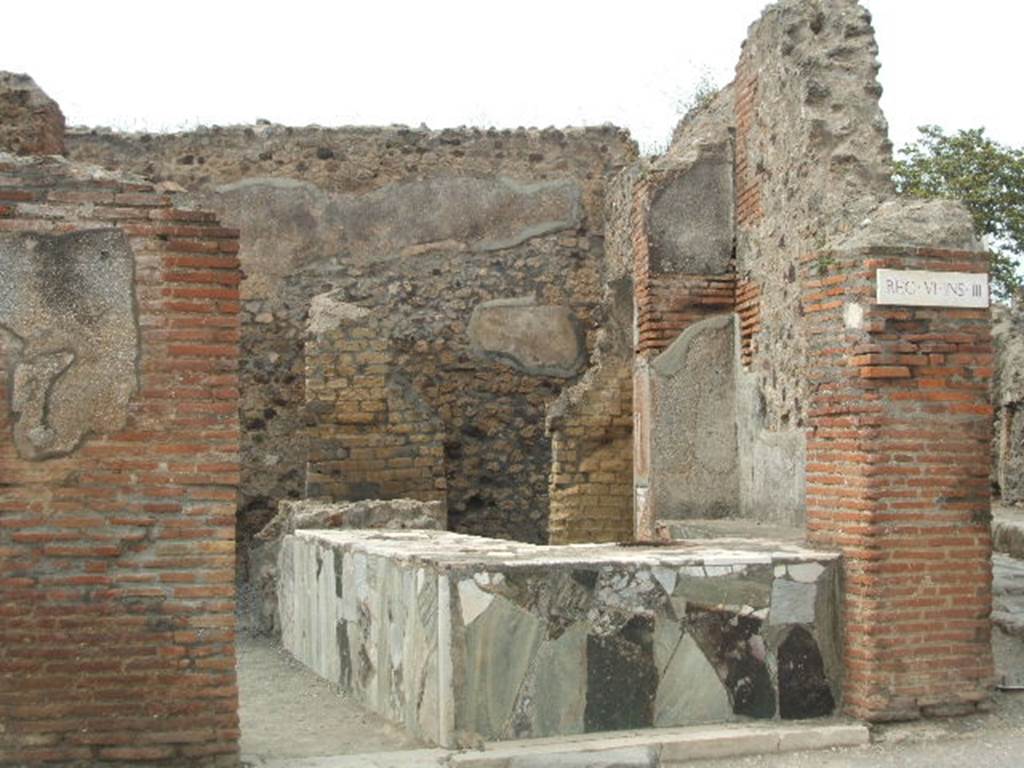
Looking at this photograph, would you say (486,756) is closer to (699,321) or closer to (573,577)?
(573,577)

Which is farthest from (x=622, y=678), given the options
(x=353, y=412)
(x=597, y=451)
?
(x=353, y=412)

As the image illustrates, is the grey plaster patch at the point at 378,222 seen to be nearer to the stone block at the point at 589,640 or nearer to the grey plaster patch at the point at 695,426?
the grey plaster patch at the point at 695,426

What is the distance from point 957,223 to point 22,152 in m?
5.64

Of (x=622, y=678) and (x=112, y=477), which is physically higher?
(x=112, y=477)

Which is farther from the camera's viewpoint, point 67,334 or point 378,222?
point 378,222

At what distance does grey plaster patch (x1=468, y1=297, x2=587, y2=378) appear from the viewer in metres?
13.3

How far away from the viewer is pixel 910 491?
6191mm

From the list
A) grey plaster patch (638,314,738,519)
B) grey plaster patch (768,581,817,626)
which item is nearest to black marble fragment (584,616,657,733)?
grey plaster patch (768,581,817,626)

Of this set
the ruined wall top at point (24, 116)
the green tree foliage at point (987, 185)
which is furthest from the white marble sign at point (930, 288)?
the green tree foliage at point (987, 185)

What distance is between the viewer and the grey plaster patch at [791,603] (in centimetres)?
614

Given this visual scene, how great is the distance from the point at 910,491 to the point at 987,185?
1344 centimetres

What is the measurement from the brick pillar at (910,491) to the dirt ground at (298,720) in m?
2.05

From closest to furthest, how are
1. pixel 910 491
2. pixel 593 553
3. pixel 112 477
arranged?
1. pixel 112 477
2. pixel 910 491
3. pixel 593 553

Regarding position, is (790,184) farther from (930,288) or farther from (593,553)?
(593,553)
